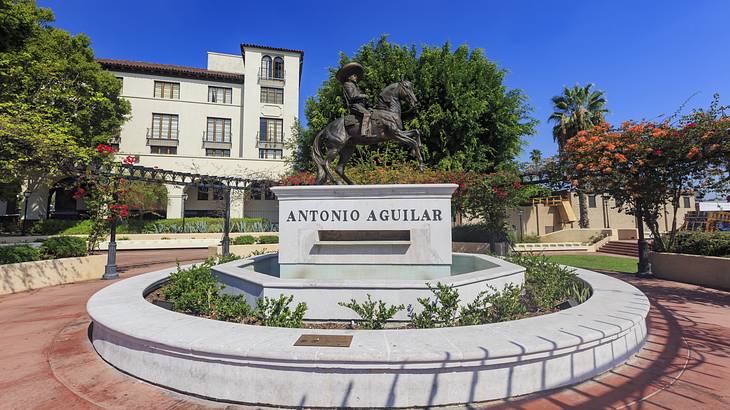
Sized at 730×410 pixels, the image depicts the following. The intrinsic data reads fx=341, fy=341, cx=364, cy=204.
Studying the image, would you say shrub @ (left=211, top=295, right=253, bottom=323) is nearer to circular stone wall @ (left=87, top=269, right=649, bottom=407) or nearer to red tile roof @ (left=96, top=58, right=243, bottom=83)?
circular stone wall @ (left=87, top=269, right=649, bottom=407)

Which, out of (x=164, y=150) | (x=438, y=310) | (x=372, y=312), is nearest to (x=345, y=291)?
(x=372, y=312)

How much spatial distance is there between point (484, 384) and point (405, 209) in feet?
12.3

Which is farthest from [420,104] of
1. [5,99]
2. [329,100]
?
[5,99]

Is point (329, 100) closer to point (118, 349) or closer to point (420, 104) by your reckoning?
point (420, 104)

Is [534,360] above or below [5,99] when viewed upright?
below

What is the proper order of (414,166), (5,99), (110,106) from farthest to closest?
1. (110,106)
2. (414,166)
3. (5,99)

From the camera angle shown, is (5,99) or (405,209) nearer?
(405,209)

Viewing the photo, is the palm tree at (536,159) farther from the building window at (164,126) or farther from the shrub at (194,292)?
the building window at (164,126)

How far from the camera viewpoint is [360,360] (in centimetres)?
304

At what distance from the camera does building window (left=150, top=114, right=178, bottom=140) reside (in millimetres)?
36188

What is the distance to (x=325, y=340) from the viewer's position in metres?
3.61

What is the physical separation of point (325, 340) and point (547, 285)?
4.90 m

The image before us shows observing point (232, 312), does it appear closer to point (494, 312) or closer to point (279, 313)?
point (279, 313)

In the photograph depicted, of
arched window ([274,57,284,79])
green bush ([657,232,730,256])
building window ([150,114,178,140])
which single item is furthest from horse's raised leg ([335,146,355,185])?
building window ([150,114,178,140])
